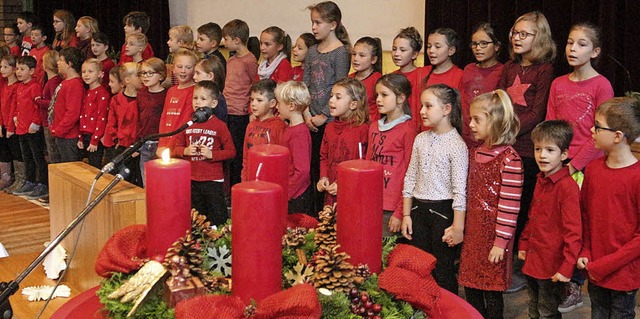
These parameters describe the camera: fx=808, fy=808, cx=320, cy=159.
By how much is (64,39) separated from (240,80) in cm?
248

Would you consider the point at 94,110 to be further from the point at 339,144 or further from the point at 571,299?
the point at 571,299

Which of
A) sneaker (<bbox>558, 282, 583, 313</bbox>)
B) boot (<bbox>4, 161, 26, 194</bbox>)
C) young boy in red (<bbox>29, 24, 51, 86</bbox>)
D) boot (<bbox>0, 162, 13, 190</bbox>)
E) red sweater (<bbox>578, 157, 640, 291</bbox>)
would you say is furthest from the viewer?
young boy in red (<bbox>29, 24, 51, 86</bbox>)

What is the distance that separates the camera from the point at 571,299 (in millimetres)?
3316

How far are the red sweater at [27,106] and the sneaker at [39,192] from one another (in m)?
0.43

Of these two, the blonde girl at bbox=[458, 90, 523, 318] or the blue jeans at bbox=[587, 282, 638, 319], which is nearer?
the blue jeans at bbox=[587, 282, 638, 319]

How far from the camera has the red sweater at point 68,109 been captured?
5266 mm

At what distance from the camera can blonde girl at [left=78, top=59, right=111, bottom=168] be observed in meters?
5.11

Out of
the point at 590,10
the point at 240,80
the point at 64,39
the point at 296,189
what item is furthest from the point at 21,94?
the point at 590,10

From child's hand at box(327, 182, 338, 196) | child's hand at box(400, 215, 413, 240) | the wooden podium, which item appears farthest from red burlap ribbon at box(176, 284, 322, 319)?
child's hand at box(327, 182, 338, 196)

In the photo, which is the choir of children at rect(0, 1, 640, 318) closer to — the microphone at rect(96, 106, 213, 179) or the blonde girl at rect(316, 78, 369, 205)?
the blonde girl at rect(316, 78, 369, 205)

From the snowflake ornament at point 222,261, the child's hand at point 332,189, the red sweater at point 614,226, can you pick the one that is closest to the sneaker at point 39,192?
the child's hand at point 332,189

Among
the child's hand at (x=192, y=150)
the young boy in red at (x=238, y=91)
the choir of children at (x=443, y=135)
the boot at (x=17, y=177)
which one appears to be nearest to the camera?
the choir of children at (x=443, y=135)

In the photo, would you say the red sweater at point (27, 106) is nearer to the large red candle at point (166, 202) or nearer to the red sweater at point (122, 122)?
the red sweater at point (122, 122)

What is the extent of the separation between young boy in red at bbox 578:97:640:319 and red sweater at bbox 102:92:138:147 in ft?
9.23
